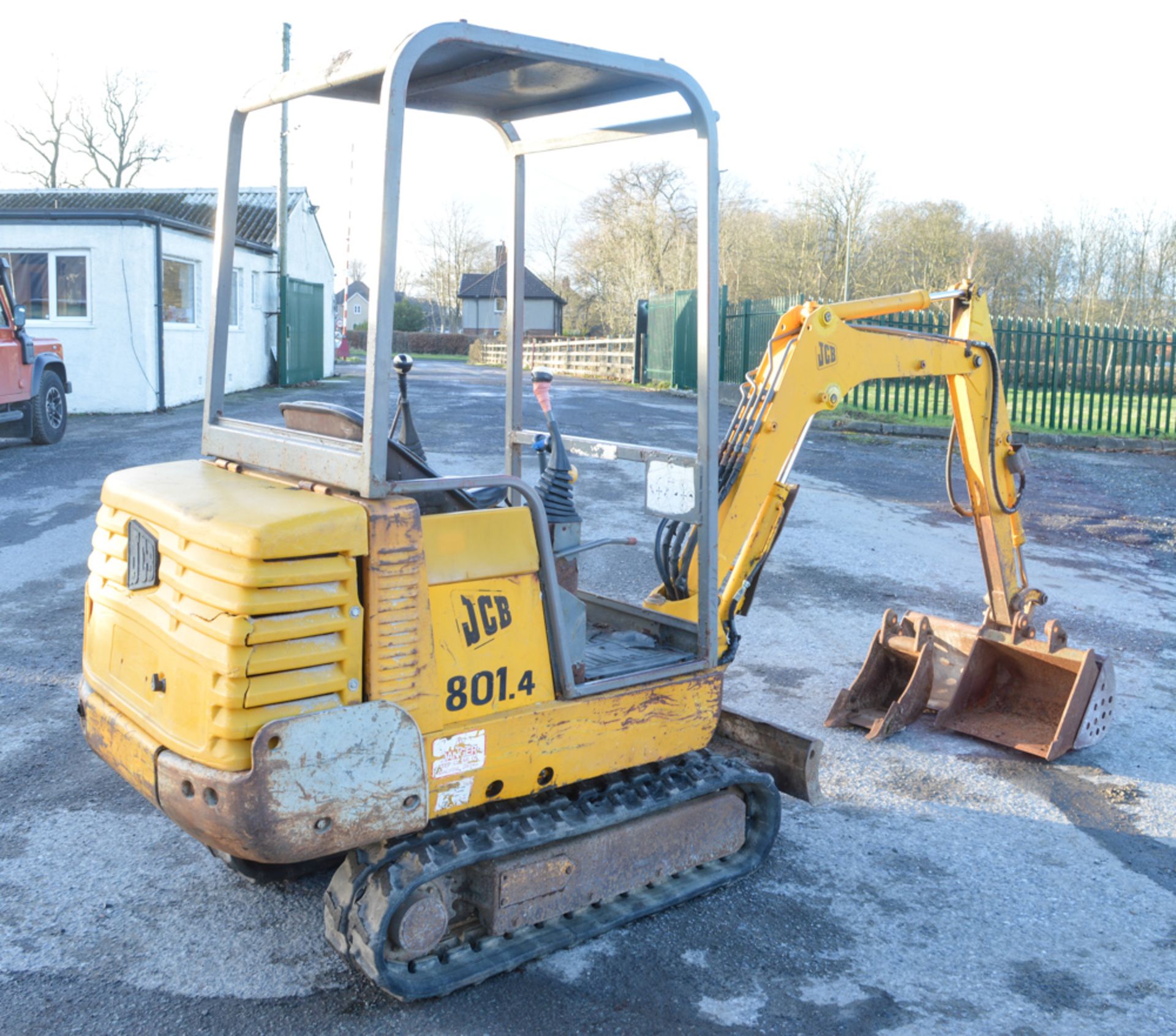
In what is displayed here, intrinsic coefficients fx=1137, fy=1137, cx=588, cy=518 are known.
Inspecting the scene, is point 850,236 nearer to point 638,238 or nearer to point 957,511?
point 638,238

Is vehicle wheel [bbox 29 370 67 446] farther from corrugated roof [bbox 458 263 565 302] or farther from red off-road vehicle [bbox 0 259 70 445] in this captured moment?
corrugated roof [bbox 458 263 565 302]

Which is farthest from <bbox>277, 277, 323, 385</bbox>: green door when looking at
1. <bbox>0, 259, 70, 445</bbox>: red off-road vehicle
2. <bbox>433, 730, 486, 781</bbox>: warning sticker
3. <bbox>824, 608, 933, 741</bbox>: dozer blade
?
<bbox>433, 730, 486, 781</bbox>: warning sticker

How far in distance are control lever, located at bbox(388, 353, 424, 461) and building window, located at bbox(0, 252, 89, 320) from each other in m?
16.5

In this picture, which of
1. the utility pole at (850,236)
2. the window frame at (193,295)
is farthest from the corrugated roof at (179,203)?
the utility pole at (850,236)

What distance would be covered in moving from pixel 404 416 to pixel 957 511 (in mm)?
3017

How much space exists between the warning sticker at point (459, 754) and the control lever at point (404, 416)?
1038 millimetres

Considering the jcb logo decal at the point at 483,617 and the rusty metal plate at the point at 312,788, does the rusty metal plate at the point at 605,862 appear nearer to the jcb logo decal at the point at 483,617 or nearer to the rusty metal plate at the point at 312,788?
the rusty metal plate at the point at 312,788

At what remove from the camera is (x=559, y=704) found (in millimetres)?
3629

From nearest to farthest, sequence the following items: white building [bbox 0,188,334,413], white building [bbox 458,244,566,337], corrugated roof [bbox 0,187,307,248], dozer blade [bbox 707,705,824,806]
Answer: dozer blade [bbox 707,705,824,806]
white building [bbox 0,188,334,413]
corrugated roof [bbox 0,187,307,248]
white building [bbox 458,244,566,337]

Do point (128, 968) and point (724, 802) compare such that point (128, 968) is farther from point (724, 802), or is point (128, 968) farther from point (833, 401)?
point (833, 401)

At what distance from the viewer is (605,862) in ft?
12.4

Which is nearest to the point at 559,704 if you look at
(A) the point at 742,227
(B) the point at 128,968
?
(B) the point at 128,968

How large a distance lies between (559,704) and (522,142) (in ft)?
7.60

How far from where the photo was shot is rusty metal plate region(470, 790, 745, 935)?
3506 millimetres
